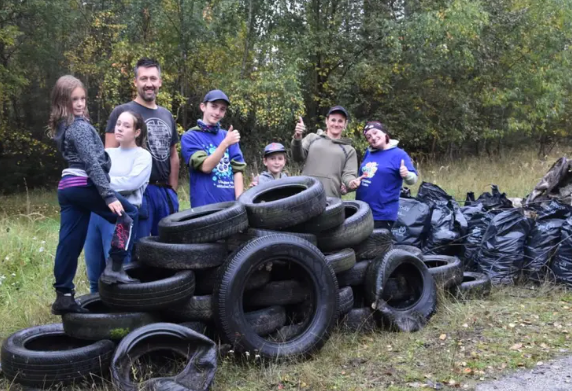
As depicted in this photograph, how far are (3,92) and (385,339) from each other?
16.3 meters

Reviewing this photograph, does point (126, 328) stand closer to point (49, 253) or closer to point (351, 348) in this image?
point (351, 348)

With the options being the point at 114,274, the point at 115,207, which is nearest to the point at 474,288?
the point at 114,274

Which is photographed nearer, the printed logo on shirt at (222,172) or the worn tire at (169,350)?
the worn tire at (169,350)

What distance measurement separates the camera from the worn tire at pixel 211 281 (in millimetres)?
4316

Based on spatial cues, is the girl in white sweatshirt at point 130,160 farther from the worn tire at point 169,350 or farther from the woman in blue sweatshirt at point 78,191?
the worn tire at point 169,350

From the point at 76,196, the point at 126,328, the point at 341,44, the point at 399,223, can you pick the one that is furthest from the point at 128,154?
the point at 341,44

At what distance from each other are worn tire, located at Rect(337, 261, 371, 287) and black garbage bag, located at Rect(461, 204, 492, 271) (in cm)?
220

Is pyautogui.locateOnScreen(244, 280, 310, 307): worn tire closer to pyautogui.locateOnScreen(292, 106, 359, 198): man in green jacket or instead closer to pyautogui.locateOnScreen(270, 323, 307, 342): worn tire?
pyautogui.locateOnScreen(270, 323, 307, 342): worn tire

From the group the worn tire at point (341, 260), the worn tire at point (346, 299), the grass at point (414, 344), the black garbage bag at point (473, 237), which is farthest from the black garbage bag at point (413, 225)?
the worn tire at point (346, 299)

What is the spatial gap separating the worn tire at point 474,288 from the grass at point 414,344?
0.31 ft

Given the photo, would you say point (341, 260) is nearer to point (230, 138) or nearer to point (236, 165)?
point (236, 165)

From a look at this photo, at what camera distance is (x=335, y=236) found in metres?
4.93

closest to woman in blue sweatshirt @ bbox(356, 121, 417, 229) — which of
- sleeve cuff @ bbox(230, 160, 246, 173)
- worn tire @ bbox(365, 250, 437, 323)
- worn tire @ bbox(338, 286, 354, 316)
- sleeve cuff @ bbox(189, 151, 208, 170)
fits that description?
worn tire @ bbox(365, 250, 437, 323)

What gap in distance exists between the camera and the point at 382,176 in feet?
18.8
